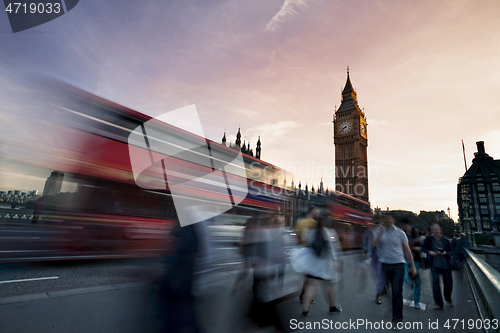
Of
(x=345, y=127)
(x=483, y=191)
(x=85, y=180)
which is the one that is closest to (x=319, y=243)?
(x=85, y=180)

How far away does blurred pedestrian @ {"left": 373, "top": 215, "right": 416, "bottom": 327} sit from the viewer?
3894mm

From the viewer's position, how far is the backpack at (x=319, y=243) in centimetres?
383

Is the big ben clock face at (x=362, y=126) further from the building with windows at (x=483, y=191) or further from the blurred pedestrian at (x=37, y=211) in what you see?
the blurred pedestrian at (x=37, y=211)

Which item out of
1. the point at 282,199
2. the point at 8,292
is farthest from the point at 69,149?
the point at 282,199

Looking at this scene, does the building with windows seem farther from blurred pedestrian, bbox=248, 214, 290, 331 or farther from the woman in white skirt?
blurred pedestrian, bbox=248, 214, 290, 331

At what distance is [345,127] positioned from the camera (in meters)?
81.4

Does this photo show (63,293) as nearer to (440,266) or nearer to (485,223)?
(440,266)

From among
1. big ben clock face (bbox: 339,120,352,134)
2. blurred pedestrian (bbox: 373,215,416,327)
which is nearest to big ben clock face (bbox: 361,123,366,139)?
big ben clock face (bbox: 339,120,352,134)

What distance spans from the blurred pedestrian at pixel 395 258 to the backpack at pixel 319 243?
1.16m

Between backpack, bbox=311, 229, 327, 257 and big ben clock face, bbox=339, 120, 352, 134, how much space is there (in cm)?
8348

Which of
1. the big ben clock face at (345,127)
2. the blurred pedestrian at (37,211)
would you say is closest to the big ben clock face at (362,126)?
the big ben clock face at (345,127)

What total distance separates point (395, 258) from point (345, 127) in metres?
83.9

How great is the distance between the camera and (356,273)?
775 centimetres

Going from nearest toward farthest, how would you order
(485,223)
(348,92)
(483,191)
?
(485,223) → (483,191) → (348,92)
